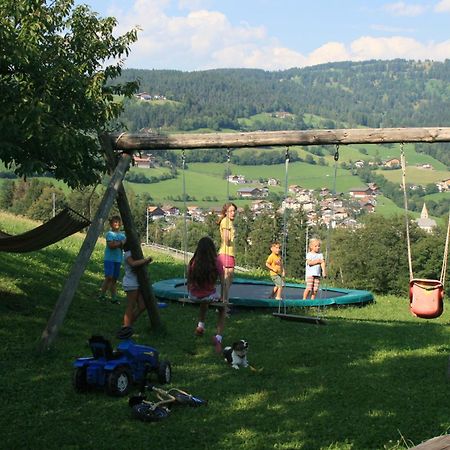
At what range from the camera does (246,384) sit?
728 centimetres

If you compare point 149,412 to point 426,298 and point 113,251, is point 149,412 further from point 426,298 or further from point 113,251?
point 113,251

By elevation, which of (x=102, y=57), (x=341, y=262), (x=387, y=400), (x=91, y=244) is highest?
(x=102, y=57)

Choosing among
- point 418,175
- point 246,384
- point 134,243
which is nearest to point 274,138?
point 134,243

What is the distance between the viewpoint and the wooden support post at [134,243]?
9.28m

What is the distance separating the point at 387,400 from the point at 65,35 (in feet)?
36.8

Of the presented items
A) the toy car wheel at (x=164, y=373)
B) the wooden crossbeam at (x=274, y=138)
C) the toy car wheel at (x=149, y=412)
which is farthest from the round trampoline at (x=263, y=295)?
the toy car wheel at (x=149, y=412)

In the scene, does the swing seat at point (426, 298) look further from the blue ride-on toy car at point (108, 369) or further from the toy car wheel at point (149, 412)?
the toy car wheel at point (149, 412)

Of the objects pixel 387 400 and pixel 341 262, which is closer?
pixel 387 400

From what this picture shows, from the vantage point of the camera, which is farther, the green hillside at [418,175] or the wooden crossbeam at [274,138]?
the green hillside at [418,175]

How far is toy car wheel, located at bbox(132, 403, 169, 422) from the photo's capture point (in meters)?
5.91

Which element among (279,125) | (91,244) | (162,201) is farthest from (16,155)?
(279,125)

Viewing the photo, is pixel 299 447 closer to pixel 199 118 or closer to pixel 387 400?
pixel 387 400

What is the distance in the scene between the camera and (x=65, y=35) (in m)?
14.9

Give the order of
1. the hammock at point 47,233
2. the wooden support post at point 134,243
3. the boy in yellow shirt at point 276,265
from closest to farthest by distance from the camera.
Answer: the hammock at point 47,233, the wooden support post at point 134,243, the boy in yellow shirt at point 276,265
